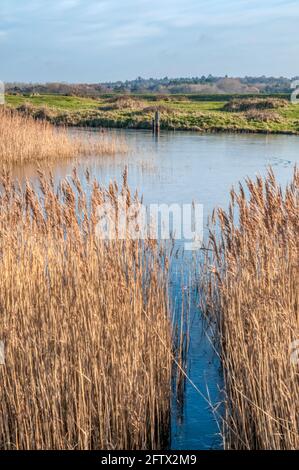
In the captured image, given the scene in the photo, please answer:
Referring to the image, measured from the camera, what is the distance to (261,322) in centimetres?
485

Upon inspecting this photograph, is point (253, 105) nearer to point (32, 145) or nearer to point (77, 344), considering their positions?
point (32, 145)

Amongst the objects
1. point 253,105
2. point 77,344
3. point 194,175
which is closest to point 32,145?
point 194,175

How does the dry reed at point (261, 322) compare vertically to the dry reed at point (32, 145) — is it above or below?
below

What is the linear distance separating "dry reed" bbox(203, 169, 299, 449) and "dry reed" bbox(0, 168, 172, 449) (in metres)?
0.63

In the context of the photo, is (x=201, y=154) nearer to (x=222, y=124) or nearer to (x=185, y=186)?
(x=185, y=186)

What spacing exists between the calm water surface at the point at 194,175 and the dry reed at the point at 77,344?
549 millimetres

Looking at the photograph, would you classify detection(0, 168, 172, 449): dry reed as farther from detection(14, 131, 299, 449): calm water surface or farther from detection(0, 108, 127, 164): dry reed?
detection(0, 108, 127, 164): dry reed

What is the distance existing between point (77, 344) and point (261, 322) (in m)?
1.40

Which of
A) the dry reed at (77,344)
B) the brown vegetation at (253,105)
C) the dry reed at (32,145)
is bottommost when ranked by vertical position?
the dry reed at (77,344)

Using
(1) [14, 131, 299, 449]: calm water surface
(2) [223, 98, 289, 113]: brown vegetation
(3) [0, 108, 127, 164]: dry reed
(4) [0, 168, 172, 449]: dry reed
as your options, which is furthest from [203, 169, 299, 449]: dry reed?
(2) [223, 98, 289, 113]: brown vegetation

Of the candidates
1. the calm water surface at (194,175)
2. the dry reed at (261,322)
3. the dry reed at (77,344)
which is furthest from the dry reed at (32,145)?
the dry reed at (261,322)

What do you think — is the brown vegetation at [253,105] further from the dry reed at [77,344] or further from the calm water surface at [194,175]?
the dry reed at [77,344]

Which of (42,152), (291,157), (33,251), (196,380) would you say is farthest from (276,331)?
(291,157)

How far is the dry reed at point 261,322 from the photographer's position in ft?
13.9
